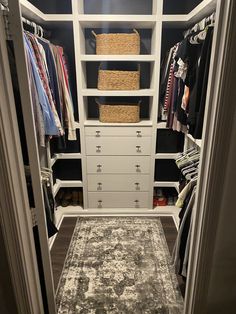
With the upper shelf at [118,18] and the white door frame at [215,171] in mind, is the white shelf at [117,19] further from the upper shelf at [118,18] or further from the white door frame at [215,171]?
the white door frame at [215,171]

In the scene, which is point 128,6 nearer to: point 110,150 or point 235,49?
point 110,150

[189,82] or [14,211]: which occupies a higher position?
[189,82]

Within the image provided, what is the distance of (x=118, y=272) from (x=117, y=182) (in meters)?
0.99

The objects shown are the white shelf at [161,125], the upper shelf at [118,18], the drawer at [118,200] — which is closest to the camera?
the upper shelf at [118,18]

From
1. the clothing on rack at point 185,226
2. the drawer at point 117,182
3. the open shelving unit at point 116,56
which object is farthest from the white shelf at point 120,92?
the clothing on rack at point 185,226

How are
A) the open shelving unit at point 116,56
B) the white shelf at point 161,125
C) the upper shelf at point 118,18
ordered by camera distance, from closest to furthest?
the upper shelf at point 118,18 → the open shelving unit at point 116,56 → the white shelf at point 161,125

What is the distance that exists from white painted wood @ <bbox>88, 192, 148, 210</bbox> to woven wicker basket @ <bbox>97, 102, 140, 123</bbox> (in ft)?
2.77

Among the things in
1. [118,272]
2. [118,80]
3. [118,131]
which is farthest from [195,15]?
[118,272]

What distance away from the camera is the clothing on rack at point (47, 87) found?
1.69 meters

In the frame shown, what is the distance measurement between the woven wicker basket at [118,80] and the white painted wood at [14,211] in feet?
5.13

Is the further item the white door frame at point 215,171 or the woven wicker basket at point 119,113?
the woven wicker basket at point 119,113

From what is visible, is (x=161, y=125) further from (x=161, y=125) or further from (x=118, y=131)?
(x=118, y=131)

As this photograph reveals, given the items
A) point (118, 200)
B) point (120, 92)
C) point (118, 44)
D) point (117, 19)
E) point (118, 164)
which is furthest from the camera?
point (118, 200)

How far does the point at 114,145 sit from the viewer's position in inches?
102
